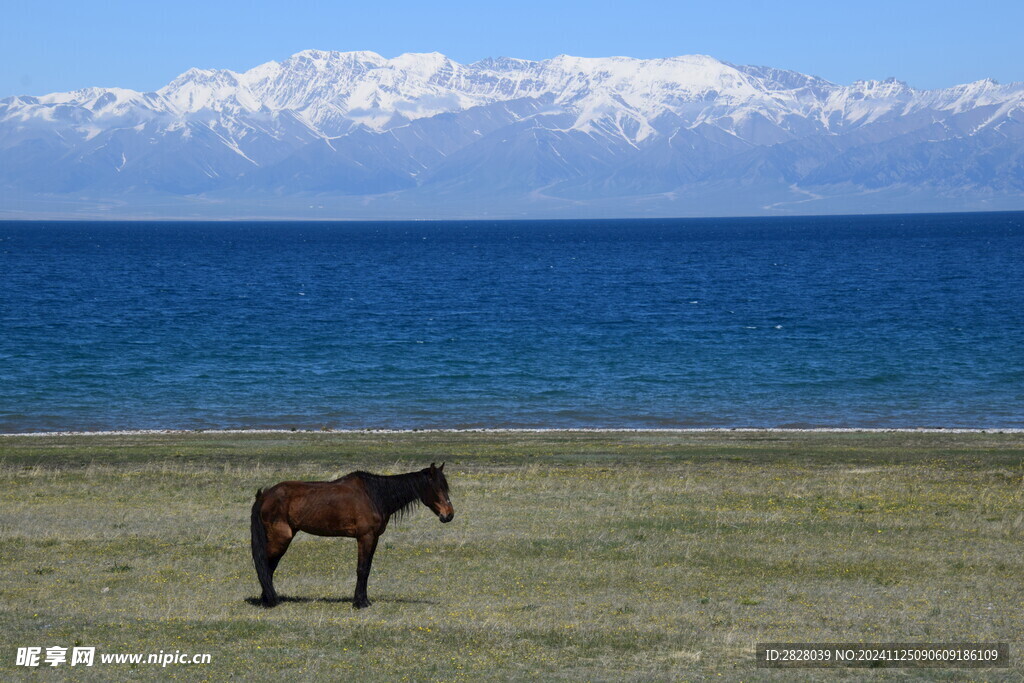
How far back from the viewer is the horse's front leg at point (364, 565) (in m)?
17.9

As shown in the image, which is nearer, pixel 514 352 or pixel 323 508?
pixel 323 508

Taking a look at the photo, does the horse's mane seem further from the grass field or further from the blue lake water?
the blue lake water

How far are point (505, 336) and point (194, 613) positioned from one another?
215 ft

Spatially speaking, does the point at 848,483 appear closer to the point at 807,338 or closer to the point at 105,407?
the point at 105,407

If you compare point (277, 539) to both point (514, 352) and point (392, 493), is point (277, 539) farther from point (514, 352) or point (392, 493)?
point (514, 352)

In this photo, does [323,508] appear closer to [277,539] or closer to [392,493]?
[277,539]

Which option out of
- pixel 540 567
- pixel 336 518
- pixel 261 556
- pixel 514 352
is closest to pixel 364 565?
pixel 336 518

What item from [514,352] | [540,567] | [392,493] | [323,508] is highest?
[392,493]

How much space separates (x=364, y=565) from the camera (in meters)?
18.2

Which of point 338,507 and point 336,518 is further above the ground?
point 338,507

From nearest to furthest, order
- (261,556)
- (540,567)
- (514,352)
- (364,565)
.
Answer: (261,556)
(364,565)
(540,567)
(514,352)

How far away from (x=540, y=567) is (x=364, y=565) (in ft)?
14.1

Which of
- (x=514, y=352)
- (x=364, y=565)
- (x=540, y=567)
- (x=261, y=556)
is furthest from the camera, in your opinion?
(x=514, y=352)

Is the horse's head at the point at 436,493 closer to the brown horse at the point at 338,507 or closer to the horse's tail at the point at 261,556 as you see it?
the brown horse at the point at 338,507
